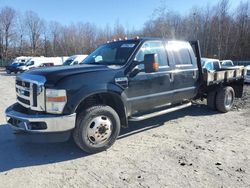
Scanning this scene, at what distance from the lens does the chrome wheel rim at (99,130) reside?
14.9 feet

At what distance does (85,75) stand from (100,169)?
5.10 feet

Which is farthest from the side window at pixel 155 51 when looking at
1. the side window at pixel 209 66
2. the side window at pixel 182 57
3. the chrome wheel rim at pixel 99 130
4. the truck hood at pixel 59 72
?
the side window at pixel 209 66

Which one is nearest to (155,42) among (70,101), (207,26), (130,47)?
(130,47)

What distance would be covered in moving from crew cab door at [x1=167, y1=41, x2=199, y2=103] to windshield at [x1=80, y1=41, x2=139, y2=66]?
3.61 ft

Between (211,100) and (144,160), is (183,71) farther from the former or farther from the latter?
(144,160)

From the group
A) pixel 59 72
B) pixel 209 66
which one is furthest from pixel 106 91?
pixel 209 66

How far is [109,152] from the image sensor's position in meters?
4.69

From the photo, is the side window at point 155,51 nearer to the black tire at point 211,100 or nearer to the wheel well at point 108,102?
the wheel well at point 108,102

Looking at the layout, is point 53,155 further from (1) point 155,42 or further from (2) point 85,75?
(1) point 155,42

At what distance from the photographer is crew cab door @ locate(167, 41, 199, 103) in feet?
20.0

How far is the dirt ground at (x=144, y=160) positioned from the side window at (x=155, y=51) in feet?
5.13

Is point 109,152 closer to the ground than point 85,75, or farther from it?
closer to the ground

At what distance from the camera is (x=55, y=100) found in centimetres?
414

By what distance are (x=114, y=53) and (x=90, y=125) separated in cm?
180
